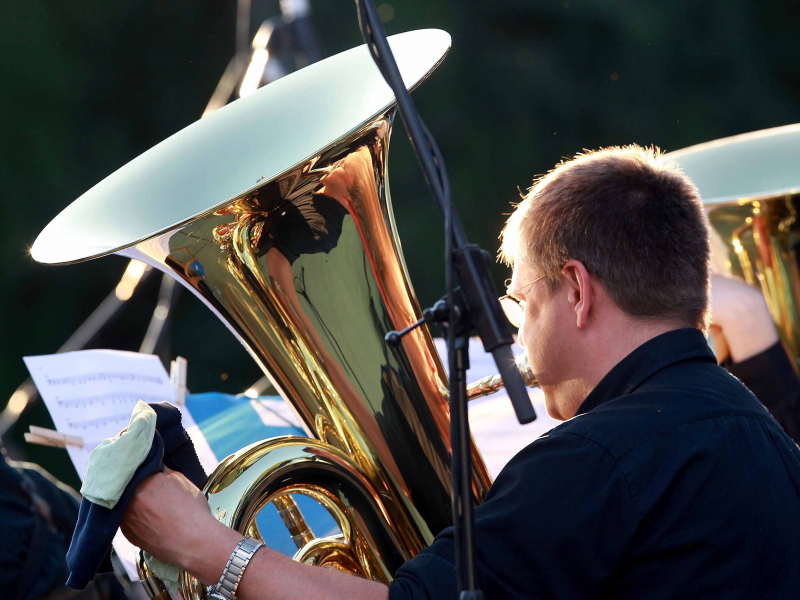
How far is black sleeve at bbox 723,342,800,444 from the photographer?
1886 mm

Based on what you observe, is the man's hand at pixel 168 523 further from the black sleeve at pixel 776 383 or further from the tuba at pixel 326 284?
the black sleeve at pixel 776 383

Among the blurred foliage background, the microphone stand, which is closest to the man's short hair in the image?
the microphone stand

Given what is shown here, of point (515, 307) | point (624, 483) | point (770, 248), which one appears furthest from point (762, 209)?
point (624, 483)

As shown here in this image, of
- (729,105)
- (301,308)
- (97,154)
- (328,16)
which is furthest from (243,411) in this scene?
(729,105)

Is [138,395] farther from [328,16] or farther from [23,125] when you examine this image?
[328,16]

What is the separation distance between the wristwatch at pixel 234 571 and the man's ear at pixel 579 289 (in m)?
0.54

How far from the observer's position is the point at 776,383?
197 cm

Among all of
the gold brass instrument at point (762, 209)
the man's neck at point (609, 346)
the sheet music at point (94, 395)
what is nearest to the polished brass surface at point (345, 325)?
the man's neck at point (609, 346)

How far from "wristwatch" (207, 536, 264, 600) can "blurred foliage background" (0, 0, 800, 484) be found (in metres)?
4.22

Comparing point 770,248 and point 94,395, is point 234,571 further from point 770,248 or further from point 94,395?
point 770,248

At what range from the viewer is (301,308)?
1.26m

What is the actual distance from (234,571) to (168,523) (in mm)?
101

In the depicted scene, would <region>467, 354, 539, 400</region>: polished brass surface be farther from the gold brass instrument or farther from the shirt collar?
the gold brass instrument

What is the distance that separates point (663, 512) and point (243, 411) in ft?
4.08
